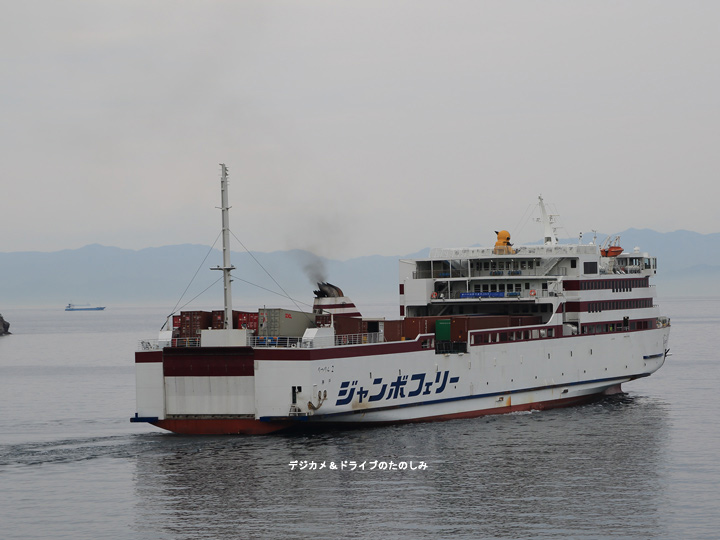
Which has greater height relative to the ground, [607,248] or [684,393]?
[607,248]

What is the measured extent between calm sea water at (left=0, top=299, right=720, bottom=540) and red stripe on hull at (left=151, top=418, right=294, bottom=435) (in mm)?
515

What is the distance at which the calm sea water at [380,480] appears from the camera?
3006 centimetres

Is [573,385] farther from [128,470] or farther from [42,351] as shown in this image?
[42,351]

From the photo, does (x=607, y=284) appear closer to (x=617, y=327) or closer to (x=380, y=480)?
(x=617, y=327)

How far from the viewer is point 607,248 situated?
62125mm

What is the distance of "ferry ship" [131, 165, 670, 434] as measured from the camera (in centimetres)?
4262

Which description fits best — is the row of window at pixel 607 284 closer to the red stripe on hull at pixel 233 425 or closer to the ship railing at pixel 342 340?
the ship railing at pixel 342 340

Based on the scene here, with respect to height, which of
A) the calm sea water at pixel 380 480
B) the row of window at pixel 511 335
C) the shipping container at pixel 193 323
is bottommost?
the calm sea water at pixel 380 480

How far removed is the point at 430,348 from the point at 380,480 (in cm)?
1328

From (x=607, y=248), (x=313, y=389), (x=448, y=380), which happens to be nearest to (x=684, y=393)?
(x=607, y=248)

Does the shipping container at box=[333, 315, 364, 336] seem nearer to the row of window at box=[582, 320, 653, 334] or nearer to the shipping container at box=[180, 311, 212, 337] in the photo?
the shipping container at box=[180, 311, 212, 337]

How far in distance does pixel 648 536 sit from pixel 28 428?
3267cm

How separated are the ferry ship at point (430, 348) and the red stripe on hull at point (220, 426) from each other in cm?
6

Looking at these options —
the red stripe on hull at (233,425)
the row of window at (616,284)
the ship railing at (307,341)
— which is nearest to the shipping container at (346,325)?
the ship railing at (307,341)
